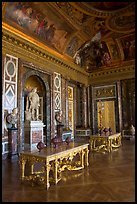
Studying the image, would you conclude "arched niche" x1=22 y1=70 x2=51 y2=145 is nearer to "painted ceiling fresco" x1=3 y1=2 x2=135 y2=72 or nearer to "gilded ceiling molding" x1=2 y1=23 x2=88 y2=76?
"gilded ceiling molding" x1=2 y1=23 x2=88 y2=76

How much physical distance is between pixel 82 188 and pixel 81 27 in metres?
8.99

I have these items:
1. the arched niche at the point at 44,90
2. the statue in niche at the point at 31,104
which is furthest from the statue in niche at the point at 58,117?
the statue in niche at the point at 31,104

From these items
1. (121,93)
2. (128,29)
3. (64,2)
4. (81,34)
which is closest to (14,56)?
(64,2)

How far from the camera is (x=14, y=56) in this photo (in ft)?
26.3

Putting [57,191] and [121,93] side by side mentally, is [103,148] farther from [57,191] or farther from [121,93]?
[121,93]

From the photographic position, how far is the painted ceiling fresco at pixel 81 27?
26.6ft

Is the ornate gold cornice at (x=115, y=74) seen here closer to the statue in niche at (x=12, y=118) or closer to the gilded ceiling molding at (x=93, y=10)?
the gilded ceiling molding at (x=93, y=10)

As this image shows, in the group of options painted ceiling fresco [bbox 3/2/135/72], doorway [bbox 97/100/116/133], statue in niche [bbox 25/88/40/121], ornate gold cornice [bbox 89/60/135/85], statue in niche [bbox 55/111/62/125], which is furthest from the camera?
doorway [bbox 97/100/116/133]

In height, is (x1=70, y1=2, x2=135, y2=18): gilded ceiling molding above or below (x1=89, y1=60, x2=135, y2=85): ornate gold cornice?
above

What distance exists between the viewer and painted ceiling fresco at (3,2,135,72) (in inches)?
319

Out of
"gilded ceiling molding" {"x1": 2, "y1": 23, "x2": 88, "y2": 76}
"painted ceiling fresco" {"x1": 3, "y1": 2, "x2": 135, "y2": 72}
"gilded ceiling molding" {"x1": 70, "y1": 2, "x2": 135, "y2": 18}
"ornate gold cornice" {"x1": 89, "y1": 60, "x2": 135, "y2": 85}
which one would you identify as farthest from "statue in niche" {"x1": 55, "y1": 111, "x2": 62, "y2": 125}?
"gilded ceiling molding" {"x1": 70, "y1": 2, "x2": 135, "y2": 18}

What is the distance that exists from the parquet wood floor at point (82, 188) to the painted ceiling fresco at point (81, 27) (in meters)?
6.61

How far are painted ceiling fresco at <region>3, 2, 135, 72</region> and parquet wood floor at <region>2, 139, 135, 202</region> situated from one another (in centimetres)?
661

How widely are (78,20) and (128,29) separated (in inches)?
132
